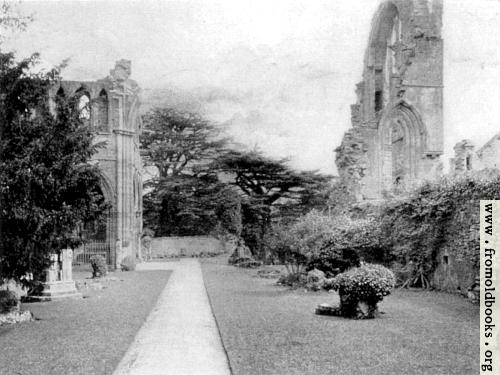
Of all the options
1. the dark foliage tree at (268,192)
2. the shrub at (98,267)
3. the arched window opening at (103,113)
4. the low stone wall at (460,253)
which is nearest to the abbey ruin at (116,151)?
the arched window opening at (103,113)

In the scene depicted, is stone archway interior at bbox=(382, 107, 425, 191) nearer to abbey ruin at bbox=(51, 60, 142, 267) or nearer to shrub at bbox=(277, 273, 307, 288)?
abbey ruin at bbox=(51, 60, 142, 267)

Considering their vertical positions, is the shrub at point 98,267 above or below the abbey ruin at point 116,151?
below

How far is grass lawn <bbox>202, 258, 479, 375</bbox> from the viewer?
6867 mm

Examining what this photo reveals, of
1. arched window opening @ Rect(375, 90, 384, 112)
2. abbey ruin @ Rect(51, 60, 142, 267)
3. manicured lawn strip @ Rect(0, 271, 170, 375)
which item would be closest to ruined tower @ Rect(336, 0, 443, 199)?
arched window opening @ Rect(375, 90, 384, 112)

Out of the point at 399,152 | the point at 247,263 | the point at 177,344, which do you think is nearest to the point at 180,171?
the point at 399,152

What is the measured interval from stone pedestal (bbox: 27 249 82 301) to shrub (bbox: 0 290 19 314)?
10.6 feet

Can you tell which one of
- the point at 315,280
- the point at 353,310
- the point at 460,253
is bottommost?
the point at 315,280

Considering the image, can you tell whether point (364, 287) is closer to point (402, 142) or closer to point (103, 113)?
point (103, 113)

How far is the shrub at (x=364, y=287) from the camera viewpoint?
10.5 meters

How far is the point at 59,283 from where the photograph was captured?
49.5 ft

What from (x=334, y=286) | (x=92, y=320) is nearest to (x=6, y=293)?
(x=92, y=320)

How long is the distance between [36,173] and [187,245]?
30385 mm

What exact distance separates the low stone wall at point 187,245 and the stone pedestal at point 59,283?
24414 millimetres

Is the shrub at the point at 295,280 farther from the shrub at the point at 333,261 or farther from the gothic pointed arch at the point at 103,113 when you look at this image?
the gothic pointed arch at the point at 103,113
